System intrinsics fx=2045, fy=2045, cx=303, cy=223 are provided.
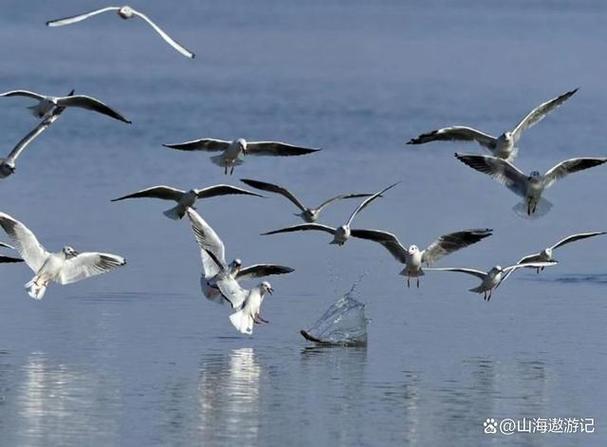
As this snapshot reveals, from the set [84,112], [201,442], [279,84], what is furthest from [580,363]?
[279,84]

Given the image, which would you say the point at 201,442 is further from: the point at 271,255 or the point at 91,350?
the point at 271,255

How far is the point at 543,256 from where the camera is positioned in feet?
81.6

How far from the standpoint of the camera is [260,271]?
23203 mm

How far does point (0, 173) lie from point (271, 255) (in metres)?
6.42

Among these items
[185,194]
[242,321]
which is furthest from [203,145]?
[242,321]

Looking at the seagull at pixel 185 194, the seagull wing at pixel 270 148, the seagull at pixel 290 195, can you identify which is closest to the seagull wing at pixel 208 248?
the seagull at pixel 185 194

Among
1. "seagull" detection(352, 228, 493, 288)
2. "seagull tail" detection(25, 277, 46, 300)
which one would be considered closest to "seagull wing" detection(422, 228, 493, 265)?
"seagull" detection(352, 228, 493, 288)

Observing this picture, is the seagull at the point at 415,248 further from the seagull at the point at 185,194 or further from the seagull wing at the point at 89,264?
the seagull wing at the point at 89,264

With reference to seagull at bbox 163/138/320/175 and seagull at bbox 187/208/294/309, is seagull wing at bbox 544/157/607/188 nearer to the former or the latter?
seagull at bbox 163/138/320/175

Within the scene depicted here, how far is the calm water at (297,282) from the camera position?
19.5m

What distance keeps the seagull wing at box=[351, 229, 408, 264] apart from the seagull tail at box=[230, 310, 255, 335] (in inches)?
71.8

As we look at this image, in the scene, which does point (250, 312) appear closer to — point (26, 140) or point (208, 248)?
point (208, 248)

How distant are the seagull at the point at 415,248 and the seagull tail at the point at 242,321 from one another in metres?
1.83

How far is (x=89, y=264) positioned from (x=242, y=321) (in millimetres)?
1882
